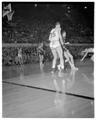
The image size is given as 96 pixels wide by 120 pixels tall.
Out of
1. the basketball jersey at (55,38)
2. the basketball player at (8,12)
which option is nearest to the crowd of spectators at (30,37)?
the basketball player at (8,12)

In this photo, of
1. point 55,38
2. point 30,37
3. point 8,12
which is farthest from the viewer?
point 8,12

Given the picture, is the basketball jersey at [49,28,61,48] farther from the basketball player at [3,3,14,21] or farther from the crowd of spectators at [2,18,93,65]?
the basketball player at [3,3,14,21]

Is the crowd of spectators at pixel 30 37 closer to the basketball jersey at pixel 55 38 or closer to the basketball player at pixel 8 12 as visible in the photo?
the basketball player at pixel 8 12

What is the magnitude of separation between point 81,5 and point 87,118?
16.1 metres

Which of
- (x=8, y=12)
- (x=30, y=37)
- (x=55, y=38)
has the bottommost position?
(x=55, y=38)

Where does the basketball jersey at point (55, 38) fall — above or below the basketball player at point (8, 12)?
below

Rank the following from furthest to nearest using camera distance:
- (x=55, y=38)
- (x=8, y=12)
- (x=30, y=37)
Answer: (x=8, y=12)
(x=30, y=37)
(x=55, y=38)

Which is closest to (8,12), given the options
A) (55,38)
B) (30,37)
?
(30,37)

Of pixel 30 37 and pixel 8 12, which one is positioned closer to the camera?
pixel 30 37

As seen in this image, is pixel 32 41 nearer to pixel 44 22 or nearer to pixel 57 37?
pixel 44 22

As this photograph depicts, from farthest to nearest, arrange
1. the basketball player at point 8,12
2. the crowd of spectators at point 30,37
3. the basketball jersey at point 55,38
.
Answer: the basketball player at point 8,12 → the crowd of spectators at point 30,37 → the basketball jersey at point 55,38

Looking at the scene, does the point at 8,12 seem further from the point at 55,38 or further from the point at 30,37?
the point at 55,38

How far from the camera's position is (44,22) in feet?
44.9

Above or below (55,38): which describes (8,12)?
above
